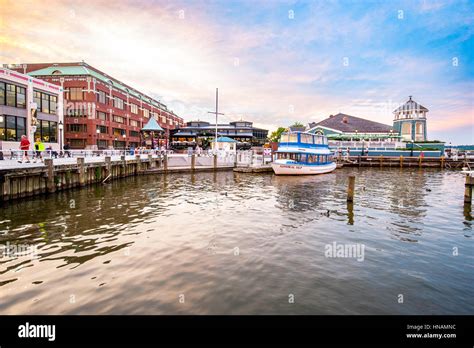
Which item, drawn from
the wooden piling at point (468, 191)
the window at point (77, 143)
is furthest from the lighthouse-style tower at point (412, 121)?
the window at point (77, 143)

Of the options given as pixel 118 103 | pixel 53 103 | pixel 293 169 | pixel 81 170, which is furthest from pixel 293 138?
pixel 118 103

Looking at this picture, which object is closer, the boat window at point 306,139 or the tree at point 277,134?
the boat window at point 306,139

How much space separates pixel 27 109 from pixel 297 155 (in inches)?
1365

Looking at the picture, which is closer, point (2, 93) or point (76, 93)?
point (2, 93)

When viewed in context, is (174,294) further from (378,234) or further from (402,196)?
(402,196)

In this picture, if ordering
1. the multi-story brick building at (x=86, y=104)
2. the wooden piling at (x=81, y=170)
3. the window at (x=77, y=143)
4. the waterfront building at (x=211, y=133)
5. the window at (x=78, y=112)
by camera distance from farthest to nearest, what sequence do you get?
the waterfront building at (x=211, y=133) < the window at (x=77, y=143) < the window at (x=78, y=112) < the multi-story brick building at (x=86, y=104) < the wooden piling at (x=81, y=170)

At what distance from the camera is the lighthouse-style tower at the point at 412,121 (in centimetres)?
6315

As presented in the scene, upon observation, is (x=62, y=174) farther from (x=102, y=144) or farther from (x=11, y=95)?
(x=102, y=144)

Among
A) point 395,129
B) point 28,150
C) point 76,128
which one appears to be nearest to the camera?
point 28,150

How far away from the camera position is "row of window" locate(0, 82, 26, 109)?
33.8 metres

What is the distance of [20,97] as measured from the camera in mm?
36625

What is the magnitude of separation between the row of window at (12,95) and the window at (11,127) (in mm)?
1639

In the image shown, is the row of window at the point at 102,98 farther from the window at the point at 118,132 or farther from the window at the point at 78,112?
the window at the point at 118,132

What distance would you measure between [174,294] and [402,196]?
20595 mm
